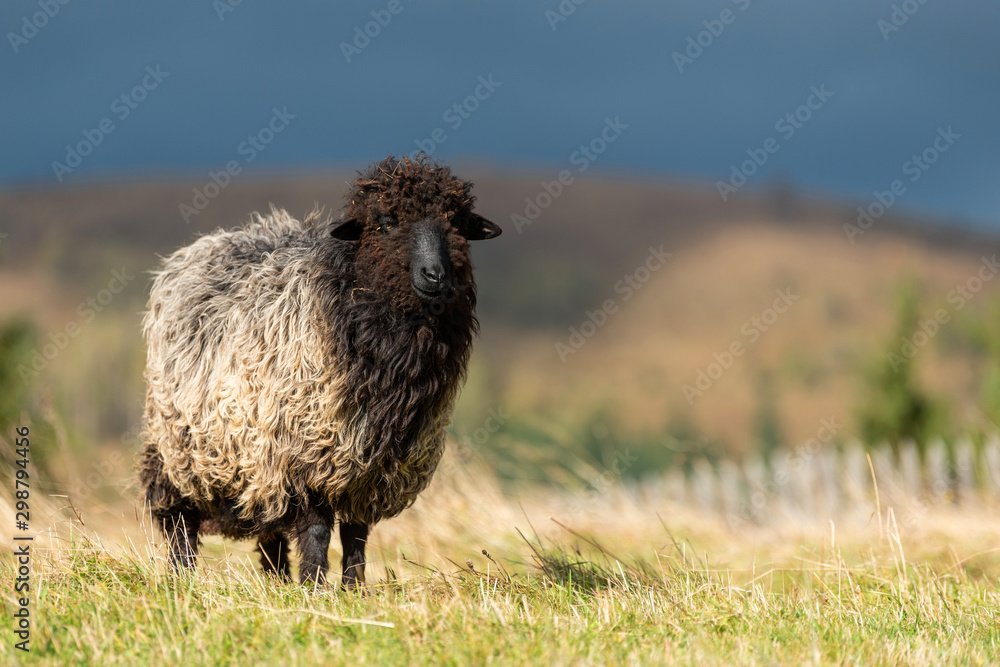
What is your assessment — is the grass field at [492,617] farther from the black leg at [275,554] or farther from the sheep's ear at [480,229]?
the sheep's ear at [480,229]

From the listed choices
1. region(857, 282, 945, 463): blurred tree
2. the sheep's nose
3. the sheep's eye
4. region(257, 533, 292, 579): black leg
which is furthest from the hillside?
the sheep's nose

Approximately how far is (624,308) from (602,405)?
11236 mm

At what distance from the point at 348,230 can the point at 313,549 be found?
6.43 ft

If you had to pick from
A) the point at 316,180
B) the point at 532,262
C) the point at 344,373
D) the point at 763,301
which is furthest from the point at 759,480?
the point at 316,180

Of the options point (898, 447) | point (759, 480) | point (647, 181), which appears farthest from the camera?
point (647, 181)

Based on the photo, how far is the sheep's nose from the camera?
5.36 metres

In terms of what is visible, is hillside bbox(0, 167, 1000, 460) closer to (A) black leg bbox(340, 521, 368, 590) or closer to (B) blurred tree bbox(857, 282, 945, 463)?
(B) blurred tree bbox(857, 282, 945, 463)

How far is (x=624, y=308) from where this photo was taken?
67.8 metres

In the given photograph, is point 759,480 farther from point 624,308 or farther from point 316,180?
point 316,180

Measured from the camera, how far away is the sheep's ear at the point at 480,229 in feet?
19.5

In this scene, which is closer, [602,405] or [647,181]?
[602,405]

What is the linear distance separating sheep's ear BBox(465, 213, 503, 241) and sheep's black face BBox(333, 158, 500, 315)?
3cm

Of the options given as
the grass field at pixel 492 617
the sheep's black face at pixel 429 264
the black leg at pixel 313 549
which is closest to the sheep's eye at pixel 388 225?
the sheep's black face at pixel 429 264

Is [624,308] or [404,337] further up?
[624,308]
